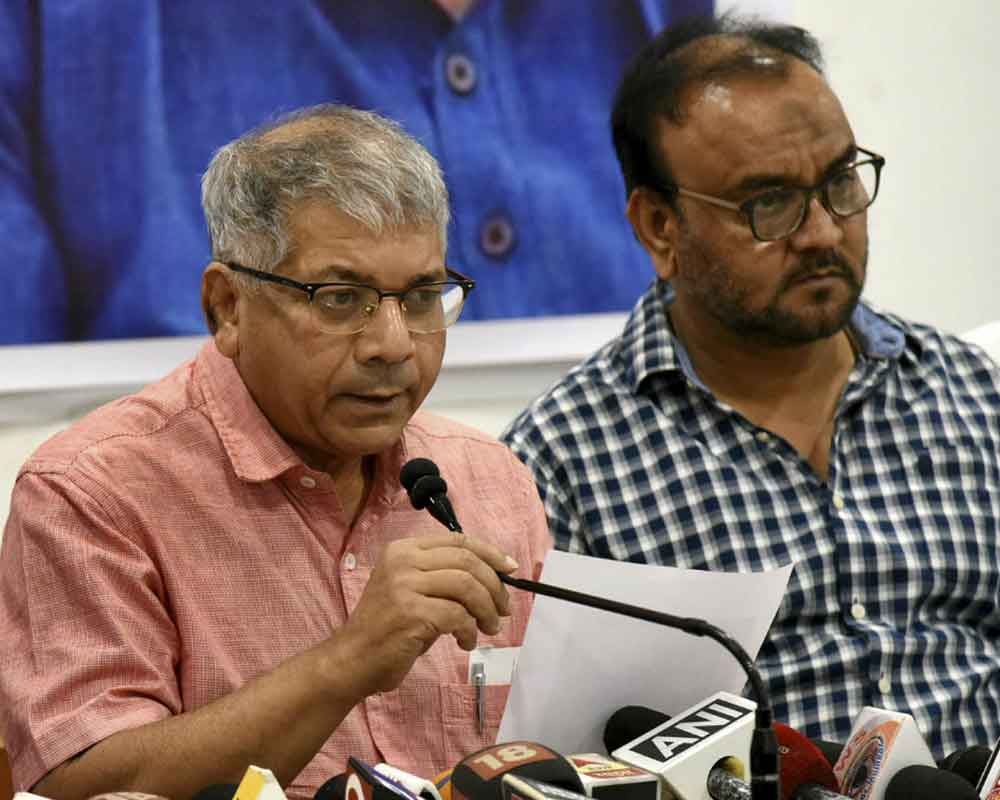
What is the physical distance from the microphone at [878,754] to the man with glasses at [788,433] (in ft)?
2.48

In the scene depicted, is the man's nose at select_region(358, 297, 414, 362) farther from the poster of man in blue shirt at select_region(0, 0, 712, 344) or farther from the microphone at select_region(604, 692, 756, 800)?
the poster of man in blue shirt at select_region(0, 0, 712, 344)

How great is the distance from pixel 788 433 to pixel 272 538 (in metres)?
0.89

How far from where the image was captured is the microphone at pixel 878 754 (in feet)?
3.78

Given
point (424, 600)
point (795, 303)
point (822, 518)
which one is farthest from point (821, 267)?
point (424, 600)

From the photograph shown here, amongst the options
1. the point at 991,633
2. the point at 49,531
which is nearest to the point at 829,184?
the point at 991,633

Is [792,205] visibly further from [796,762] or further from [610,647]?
[796,762]

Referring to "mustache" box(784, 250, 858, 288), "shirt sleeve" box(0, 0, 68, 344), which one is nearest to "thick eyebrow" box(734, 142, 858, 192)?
"mustache" box(784, 250, 858, 288)

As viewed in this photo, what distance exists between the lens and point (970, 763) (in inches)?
49.4

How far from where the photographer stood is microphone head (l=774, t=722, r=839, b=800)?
3.75 ft

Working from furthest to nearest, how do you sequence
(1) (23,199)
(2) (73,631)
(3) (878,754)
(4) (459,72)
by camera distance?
(4) (459,72) < (1) (23,199) < (2) (73,631) < (3) (878,754)

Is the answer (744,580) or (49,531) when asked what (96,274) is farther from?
(744,580)

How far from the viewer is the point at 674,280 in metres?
2.20

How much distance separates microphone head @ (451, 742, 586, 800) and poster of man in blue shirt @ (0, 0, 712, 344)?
153cm

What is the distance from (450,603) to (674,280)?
105 cm
